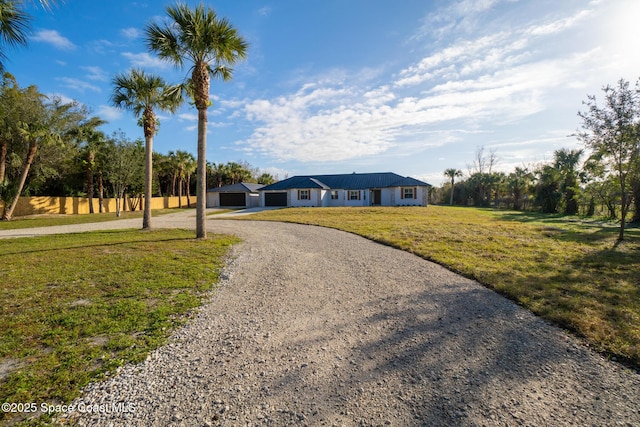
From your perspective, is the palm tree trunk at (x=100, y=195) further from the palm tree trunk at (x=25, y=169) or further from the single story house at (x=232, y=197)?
the single story house at (x=232, y=197)

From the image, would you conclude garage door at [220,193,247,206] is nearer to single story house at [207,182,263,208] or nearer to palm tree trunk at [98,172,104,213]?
single story house at [207,182,263,208]

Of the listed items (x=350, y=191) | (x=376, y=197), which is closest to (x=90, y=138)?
(x=350, y=191)

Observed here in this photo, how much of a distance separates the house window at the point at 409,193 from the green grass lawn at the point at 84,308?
2722 centimetres

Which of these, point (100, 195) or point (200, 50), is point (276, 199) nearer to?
point (100, 195)

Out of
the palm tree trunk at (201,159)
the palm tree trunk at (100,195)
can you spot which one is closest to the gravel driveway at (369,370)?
the palm tree trunk at (201,159)

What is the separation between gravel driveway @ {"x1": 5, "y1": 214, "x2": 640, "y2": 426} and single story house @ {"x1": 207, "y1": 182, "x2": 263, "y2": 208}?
33232 mm

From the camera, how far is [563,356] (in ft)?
9.89

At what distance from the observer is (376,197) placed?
3438cm

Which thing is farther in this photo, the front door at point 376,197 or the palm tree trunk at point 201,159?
the front door at point 376,197

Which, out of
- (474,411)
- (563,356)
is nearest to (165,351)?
(474,411)

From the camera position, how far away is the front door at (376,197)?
112ft

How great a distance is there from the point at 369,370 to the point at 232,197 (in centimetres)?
3703

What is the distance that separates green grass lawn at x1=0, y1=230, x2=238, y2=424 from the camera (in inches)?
107

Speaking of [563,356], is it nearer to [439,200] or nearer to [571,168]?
[571,168]
